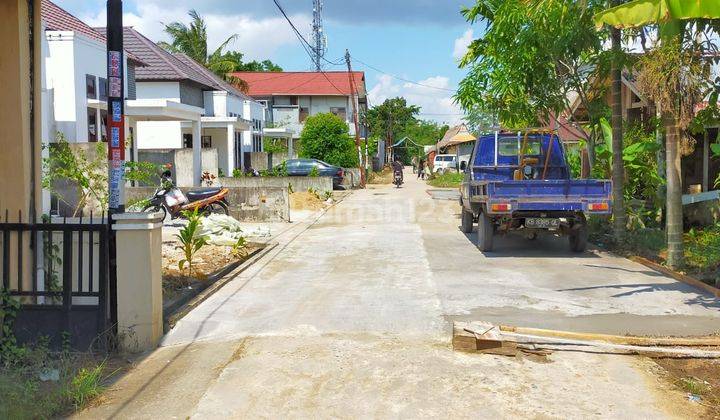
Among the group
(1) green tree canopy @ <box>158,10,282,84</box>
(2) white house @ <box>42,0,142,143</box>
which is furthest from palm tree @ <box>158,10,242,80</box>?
(2) white house @ <box>42,0,142,143</box>

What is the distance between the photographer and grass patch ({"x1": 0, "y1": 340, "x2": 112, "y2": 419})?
501 centimetres

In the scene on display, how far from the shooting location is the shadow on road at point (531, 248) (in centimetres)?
1248

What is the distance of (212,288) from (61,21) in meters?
13.6

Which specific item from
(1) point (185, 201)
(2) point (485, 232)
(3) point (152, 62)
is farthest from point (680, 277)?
(3) point (152, 62)

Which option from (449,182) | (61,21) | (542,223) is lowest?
(542,223)

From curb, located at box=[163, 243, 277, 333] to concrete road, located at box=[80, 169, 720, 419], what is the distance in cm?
14

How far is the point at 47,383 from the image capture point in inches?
221

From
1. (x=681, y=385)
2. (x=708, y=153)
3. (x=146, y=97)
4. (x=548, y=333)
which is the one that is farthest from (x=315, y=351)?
(x=146, y=97)

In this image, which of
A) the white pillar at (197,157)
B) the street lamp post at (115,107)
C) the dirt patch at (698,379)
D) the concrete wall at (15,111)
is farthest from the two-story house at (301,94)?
the dirt patch at (698,379)

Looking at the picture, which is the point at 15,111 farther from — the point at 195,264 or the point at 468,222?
the point at 468,222

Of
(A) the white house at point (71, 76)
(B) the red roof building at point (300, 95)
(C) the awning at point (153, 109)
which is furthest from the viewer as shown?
(B) the red roof building at point (300, 95)

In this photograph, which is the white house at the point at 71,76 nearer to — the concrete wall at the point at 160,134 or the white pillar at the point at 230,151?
the concrete wall at the point at 160,134

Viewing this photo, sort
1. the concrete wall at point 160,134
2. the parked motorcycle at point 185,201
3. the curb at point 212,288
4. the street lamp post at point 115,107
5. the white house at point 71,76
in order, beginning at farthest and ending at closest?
the concrete wall at point 160,134
the white house at point 71,76
the parked motorcycle at point 185,201
the curb at point 212,288
the street lamp post at point 115,107

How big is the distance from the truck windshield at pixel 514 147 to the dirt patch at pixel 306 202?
397 inches
